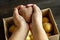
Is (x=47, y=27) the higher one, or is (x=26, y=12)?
(x=26, y=12)

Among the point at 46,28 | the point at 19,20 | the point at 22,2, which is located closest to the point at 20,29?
the point at 19,20

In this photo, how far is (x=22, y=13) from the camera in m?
1.08

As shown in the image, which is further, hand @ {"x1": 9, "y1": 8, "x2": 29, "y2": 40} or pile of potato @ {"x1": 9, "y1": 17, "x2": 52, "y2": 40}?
pile of potato @ {"x1": 9, "y1": 17, "x2": 52, "y2": 40}

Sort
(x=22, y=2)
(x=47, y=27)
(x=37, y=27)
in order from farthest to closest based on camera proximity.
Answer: (x=22, y=2), (x=47, y=27), (x=37, y=27)

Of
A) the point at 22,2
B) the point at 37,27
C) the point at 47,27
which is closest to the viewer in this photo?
the point at 37,27

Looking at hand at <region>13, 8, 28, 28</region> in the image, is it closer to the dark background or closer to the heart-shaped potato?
the heart-shaped potato

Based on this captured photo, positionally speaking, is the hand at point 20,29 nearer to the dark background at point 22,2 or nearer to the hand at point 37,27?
the hand at point 37,27

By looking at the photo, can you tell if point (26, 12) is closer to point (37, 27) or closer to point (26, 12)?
point (26, 12)

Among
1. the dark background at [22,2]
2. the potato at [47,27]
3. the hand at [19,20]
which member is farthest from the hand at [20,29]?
the dark background at [22,2]

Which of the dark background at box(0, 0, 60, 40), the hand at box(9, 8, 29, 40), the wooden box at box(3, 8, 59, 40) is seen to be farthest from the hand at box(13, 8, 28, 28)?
the dark background at box(0, 0, 60, 40)

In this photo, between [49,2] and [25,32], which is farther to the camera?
[49,2]

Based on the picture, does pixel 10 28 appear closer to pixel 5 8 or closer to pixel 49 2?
pixel 5 8

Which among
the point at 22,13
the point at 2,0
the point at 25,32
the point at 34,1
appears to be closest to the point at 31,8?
the point at 22,13

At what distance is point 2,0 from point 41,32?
0.71 meters
